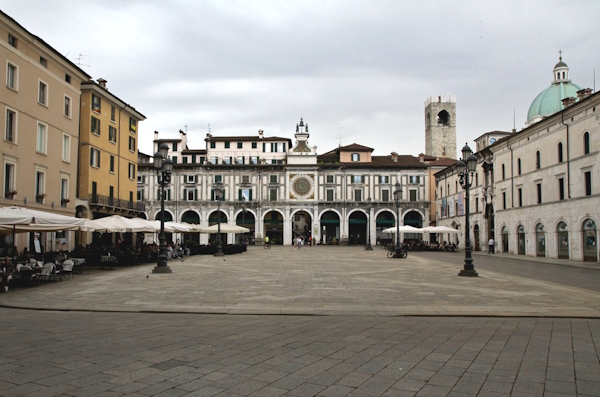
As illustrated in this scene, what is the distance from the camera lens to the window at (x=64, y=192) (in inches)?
1310

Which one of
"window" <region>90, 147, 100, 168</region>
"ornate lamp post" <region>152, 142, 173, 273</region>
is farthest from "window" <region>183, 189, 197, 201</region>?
"ornate lamp post" <region>152, 142, 173, 273</region>

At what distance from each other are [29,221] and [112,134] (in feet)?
87.3

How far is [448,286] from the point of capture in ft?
55.2

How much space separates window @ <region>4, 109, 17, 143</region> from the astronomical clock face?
4759 centimetres

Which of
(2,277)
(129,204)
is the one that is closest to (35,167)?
(129,204)

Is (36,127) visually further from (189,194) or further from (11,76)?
(189,194)

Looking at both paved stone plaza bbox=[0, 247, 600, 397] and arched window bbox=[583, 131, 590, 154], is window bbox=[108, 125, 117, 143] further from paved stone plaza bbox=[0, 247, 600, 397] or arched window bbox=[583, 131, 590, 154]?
arched window bbox=[583, 131, 590, 154]

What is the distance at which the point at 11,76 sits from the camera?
1088 inches

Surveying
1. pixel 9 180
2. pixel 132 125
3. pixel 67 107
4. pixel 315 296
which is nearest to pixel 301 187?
pixel 132 125

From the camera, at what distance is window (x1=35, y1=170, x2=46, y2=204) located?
30062 millimetres

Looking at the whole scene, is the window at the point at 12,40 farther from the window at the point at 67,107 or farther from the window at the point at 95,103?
the window at the point at 95,103

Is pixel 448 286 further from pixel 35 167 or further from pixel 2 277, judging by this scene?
pixel 35 167

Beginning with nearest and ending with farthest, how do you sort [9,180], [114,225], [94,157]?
[114,225]
[9,180]
[94,157]

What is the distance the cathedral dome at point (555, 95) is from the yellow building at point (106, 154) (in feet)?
138
